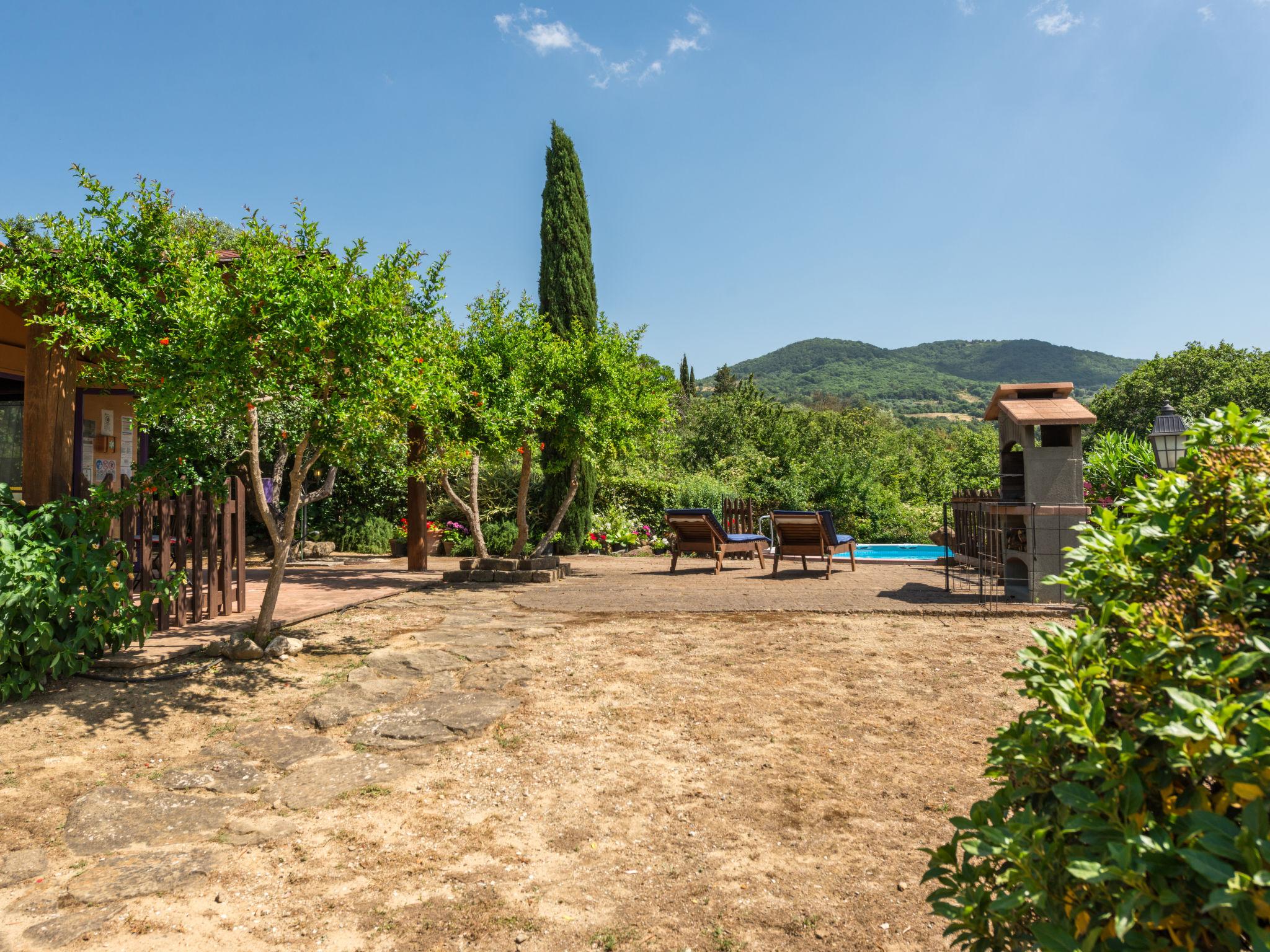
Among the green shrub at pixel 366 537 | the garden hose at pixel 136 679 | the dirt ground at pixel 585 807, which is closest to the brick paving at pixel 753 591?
the dirt ground at pixel 585 807

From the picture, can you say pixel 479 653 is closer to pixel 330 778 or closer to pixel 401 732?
pixel 401 732

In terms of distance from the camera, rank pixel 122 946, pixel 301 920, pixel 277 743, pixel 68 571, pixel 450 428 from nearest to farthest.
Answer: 1. pixel 122 946
2. pixel 301 920
3. pixel 277 743
4. pixel 68 571
5. pixel 450 428

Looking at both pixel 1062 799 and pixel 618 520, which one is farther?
pixel 618 520

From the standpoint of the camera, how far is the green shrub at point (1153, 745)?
1.01m

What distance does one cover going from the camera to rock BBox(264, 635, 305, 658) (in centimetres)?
520

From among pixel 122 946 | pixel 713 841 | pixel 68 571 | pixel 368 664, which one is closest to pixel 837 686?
pixel 713 841

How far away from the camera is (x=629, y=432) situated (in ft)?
36.4

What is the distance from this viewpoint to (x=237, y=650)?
16.6 ft

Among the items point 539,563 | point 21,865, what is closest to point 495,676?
point 21,865

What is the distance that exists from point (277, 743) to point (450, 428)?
5.50 metres

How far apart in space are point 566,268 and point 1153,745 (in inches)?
517

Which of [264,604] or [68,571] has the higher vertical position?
[68,571]

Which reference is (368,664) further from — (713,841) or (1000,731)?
(1000,731)

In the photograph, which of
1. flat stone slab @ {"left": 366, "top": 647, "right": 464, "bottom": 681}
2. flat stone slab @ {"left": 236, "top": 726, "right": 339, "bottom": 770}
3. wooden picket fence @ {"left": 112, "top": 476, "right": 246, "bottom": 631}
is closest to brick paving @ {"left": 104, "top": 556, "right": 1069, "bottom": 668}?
wooden picket fence @ {"left": 112, "top": 476, "right": 246, "bottom": 631}
